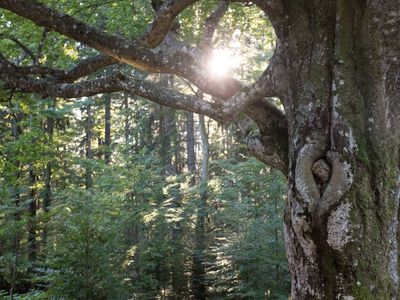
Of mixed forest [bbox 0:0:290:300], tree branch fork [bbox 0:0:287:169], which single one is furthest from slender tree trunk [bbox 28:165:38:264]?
tree branch fork [bbox 0:0:287:169]

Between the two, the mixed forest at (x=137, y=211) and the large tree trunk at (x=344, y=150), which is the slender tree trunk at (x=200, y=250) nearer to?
the mixed forest at (x=137, y=211)

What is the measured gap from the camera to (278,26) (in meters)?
3.16

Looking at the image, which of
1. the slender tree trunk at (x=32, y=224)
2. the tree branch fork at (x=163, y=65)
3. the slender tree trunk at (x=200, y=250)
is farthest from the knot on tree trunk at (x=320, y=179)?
the slender tree trunk at (x=32, y=224)

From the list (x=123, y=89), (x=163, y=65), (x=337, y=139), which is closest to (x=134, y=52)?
(x=163, y=65)

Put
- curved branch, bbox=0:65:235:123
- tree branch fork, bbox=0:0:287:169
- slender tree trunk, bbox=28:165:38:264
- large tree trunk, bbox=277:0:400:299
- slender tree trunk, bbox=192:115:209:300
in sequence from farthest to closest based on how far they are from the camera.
Answer: slender tree trunk, bbox=192:115:209:300
slender tree trunk, bbox=28:165:38:264
curved branch, bbox=0:65:235:123
tree branch fork, bbox=0:0:287:169
large tree trunk, bbox=277:0:400:299

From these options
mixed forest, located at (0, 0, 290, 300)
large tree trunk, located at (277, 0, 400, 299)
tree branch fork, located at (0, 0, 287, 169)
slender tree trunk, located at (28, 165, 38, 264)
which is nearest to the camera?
large tree trunk, located at (277, 0, 400, 299)

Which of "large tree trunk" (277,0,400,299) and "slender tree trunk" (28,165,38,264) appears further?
"slender tree trunk" (28,165,38,264)

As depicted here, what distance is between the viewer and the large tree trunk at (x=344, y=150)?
2436mm

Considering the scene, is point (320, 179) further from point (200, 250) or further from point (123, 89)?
point (200, 250)

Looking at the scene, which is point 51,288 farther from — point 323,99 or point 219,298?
point 323,99

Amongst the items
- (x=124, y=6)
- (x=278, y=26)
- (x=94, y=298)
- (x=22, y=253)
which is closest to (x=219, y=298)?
(x=94, y=298)

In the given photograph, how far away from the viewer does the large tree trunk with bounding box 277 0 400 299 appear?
2.44 m

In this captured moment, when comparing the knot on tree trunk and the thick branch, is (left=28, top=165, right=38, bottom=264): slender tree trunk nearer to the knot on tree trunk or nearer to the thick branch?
the thick branch

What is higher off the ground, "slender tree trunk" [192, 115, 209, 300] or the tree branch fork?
the tree branch fork
